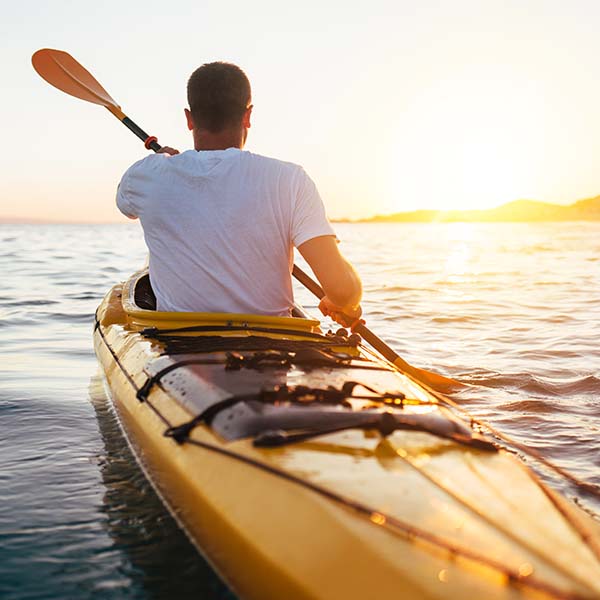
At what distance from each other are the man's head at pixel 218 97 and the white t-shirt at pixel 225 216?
22 cm

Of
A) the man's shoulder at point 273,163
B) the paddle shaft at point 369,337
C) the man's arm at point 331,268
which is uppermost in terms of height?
the man's shoulder at point 273,163

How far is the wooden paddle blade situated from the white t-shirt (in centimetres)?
386

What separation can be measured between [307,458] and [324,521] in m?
0.35

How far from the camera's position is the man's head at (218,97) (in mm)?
3732

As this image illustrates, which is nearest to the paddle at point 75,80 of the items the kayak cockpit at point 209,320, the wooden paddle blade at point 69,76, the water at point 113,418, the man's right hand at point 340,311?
the wooden paddle blade at point 69,76

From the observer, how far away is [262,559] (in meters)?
2.12

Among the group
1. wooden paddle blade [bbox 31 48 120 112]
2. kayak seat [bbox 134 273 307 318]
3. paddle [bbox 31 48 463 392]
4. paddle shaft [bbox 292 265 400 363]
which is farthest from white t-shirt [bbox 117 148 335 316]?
wooden paddle blade [bbox 31 48 120 112]

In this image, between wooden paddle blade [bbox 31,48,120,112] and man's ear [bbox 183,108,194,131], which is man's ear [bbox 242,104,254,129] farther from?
wooden paddle blade [bbox 31,48,120,112]

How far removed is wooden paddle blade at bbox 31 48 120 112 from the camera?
6992mm

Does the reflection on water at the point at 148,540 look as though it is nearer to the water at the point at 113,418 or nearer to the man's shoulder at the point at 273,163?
the water at the point at 113,418

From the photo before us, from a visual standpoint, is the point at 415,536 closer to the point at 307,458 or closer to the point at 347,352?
the point at 307,458

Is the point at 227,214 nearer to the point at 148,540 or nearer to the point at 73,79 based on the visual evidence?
the point at 148,540

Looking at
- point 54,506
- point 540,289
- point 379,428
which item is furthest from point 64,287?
point 379,428

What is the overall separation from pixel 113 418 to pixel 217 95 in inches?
103
